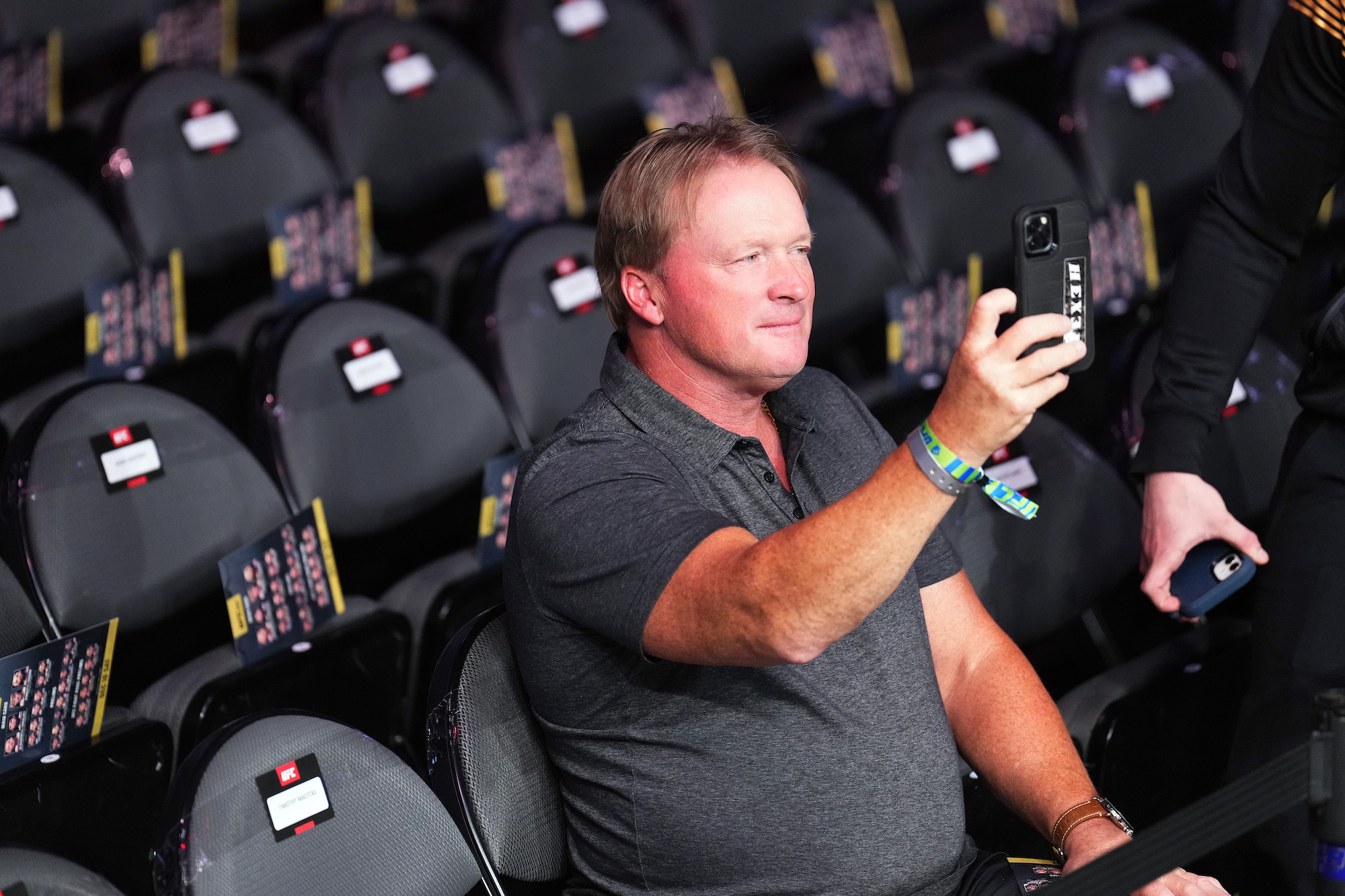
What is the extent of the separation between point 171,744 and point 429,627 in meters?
0.45

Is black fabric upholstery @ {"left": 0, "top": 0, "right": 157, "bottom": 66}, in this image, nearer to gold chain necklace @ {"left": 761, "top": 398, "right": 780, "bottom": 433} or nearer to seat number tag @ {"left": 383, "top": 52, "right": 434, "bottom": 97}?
seat number tag @ {"left": 383, "top": 52, "right": 434, "bottom": 97}

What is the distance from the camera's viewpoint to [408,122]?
340 cm

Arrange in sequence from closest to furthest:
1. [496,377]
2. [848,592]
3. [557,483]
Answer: [848,592]
[557,483]
[496,377]

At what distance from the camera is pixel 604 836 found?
5.04 feet

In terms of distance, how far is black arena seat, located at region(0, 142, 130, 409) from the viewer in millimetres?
2725

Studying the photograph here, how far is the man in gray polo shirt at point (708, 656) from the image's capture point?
1.40 meters

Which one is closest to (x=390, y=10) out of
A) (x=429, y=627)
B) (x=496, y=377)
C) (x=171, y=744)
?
(x=496, y=377)

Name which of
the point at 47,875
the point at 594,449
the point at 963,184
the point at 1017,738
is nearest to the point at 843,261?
the point at 963,184

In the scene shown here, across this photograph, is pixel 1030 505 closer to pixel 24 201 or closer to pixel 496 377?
pixel 496 377

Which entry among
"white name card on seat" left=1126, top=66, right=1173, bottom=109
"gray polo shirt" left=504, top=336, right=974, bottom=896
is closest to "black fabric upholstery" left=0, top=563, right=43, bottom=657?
"gray polo shirt" left=504, top=336, right=974, bottom=896

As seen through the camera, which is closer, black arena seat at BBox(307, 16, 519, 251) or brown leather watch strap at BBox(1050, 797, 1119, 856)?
brown leather watch strap at BBox(1050, 797, 1119, 856)

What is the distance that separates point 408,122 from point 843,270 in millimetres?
Result: 1175

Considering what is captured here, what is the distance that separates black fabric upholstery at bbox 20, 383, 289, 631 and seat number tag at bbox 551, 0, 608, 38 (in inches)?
70.4

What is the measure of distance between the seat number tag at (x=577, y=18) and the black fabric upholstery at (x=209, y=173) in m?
0.81
